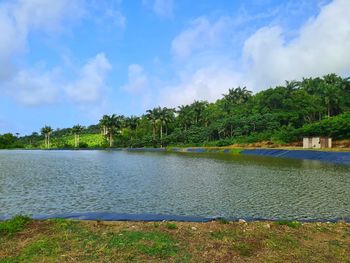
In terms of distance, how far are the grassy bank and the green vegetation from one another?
228 feet

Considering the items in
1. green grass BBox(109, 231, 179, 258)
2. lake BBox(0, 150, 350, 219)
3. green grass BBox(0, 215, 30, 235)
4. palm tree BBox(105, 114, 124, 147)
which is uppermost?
palm tree BBox(105, 114, 124, 147)

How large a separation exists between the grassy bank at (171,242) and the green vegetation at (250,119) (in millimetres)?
69431

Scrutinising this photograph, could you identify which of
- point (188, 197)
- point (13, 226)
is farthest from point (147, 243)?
point (188, 197)

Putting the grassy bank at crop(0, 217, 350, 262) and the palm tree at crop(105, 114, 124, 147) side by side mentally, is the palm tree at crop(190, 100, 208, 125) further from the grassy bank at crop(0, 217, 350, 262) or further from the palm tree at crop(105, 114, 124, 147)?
the grassy bank at crop(0, 217, 350, 262)

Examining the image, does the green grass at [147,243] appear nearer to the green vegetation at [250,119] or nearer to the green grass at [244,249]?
the green grass at [244,249]

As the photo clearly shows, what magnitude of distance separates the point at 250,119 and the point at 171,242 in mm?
98826

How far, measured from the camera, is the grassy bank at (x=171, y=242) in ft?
30.3

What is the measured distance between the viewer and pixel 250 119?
347ft

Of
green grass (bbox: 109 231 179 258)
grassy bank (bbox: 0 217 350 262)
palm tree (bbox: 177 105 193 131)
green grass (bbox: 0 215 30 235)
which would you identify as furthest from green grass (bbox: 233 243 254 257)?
palm tree (bbox: 177 105 193 131)

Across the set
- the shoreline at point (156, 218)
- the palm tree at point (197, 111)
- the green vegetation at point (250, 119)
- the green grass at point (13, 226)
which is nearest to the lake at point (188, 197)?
the shoreline at point (156, 218)

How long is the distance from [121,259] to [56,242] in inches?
110

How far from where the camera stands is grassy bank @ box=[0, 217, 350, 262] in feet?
30.3

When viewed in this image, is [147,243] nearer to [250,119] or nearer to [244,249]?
[244,249]

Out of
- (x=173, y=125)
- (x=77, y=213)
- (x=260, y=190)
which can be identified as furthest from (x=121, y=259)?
(x=173, y=125)
